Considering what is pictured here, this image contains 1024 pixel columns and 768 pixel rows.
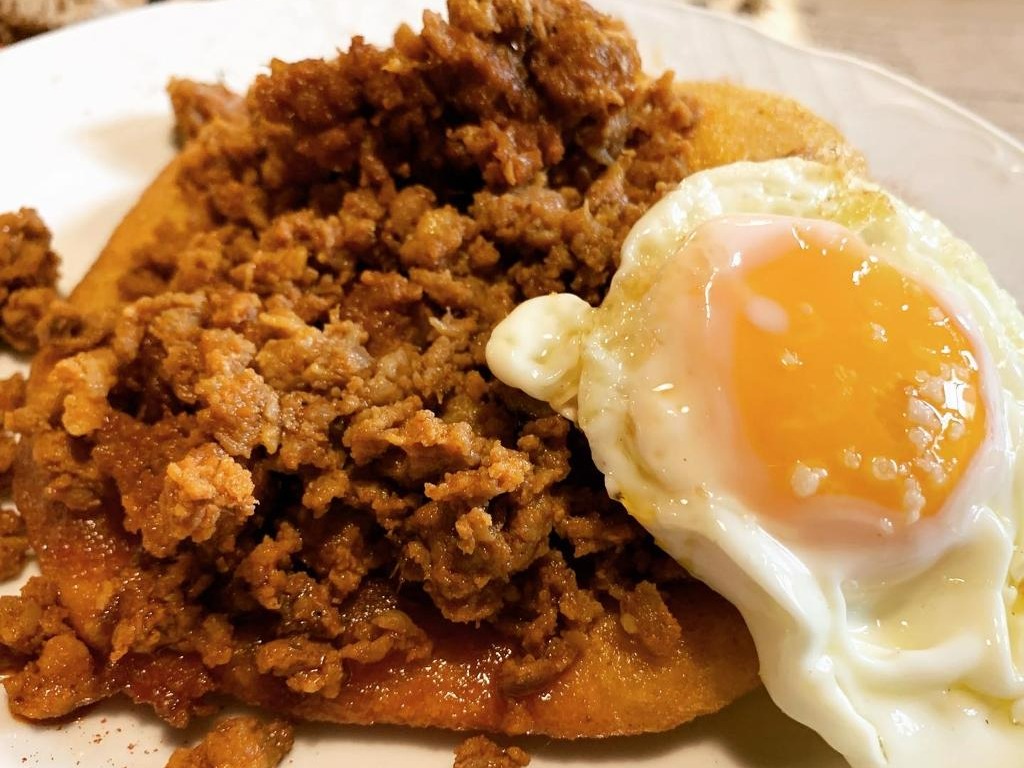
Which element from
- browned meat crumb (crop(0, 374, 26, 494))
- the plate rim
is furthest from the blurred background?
browned meat crumb (crop(0, 374, 26, 494))

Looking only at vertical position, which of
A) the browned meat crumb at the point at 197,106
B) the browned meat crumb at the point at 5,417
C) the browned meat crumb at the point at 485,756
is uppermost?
the browned meat crumb at the point at 197,106

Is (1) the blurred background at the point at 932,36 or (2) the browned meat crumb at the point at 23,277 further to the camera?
(1) the blurred background at the point at 932,36

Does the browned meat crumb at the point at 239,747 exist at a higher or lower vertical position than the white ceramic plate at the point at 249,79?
lower

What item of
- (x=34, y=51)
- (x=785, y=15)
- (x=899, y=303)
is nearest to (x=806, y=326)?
(x=899, y=303)

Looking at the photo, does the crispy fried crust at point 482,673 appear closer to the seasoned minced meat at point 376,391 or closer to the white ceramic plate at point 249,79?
the seasoned minced meat at point 376,391

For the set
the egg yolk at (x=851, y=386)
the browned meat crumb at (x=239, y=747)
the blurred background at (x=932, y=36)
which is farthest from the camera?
the blurred background at (x=932, y=36)

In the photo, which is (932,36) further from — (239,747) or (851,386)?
(239,747)

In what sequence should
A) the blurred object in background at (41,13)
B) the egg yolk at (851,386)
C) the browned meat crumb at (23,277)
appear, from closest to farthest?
→ the egg yolk at (851,386) < the browned meat crumb at (23,277) < the blurred object in background at (41,13)

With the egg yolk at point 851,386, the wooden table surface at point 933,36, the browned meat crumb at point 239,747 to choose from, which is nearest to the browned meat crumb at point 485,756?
the browned meat crumb at point 239,747

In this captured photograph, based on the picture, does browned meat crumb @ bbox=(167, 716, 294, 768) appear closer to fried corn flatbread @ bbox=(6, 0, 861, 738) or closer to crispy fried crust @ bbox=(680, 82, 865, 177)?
fried corn flatbread @ bbox=(6, 0, 861, 738)
